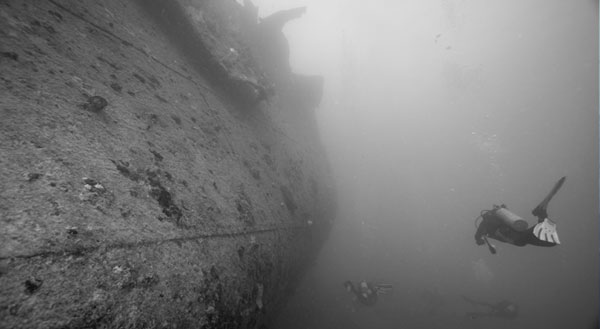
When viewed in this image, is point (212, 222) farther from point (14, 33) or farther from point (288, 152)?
point (288, 152)

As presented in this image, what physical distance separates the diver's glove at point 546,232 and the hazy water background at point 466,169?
5.09m

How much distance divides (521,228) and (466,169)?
23170 millimetres

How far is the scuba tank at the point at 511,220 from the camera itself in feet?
14.4

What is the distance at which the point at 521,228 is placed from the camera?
439 cm

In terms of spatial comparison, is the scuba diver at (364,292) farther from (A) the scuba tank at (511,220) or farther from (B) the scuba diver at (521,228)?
(A) the scuba tank at (511,220)

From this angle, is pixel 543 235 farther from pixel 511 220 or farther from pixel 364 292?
pixel 364 292

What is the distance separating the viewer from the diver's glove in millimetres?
4082

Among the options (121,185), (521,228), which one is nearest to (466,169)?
(521,228)

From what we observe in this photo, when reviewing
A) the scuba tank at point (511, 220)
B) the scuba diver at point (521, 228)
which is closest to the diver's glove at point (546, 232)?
the scuba diver at point (521, 228)

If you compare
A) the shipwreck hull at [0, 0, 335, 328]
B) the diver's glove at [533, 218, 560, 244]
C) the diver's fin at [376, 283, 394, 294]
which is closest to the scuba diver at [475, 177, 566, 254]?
the diver's glove at [533, 218, 560, 244]

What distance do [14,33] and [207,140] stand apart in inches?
60.4

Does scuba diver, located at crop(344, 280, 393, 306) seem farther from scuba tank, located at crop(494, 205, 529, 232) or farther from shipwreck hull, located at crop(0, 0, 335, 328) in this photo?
shipwreck hull, located at crop(0, 0, 335, 328)

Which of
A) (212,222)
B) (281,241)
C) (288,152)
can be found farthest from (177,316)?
(288,152)

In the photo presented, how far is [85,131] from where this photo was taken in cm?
157
